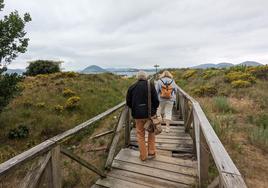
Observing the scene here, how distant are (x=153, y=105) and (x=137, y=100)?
1.18ft

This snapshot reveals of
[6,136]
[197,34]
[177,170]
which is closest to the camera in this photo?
[177,170]

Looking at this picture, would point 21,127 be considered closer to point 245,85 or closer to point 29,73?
point 245,85

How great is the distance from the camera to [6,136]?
21.8 ft

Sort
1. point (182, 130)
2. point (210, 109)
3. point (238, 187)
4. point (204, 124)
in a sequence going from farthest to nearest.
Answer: point (210, 109) → point (182, 130) → point (204, 124) → point (238, 187)

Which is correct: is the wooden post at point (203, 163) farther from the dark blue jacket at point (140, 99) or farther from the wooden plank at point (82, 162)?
Answer: the wooden plank at point (82, 162)

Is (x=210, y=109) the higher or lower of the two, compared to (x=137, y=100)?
lower

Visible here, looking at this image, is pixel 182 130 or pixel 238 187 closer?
pixel 238 187

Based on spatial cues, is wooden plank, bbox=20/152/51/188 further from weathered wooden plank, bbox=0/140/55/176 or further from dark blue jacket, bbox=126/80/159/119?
dark blue jacket, bbox=126/80/159/119

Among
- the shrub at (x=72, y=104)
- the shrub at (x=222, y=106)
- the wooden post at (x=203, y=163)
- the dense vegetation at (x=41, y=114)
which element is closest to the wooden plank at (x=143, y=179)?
the wooden post at (x=203, y=163)

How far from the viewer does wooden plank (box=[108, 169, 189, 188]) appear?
3039mm

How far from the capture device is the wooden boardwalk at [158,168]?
3113mm

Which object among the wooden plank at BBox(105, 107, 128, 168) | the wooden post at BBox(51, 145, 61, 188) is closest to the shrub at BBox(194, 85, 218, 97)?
the wooden plank at BBox(105, 107, 128, 168)

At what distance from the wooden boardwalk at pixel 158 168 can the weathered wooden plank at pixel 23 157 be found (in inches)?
58.5

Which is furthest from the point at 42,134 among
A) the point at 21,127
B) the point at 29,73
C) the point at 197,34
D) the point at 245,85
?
the point at 197,34
